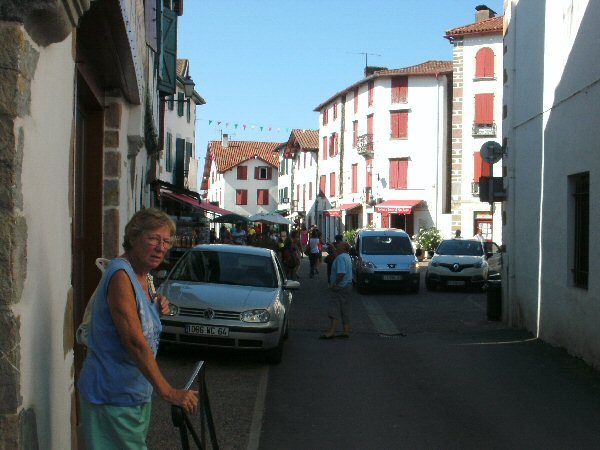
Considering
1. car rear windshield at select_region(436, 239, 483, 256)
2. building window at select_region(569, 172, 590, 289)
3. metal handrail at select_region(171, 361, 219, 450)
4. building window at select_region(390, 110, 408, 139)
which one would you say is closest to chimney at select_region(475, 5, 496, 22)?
building window at select_region(390, 110, 408, 139)

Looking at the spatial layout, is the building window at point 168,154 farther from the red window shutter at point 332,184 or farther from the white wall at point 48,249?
the white wall at point 48,249

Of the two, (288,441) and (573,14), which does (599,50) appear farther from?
(288,441)

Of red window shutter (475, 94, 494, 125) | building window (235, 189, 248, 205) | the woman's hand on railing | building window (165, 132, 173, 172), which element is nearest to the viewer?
the woman's hand on railing

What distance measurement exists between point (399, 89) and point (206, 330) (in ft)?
146

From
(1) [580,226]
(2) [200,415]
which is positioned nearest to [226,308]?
(1) [580,226]

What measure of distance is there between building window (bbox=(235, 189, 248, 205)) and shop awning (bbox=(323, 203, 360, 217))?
811 inches

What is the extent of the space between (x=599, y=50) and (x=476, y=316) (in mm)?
8629

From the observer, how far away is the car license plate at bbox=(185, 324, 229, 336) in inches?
415

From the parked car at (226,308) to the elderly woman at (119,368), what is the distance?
707 cm

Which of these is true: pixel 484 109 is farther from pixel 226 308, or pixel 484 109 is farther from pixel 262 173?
pixel 262 173

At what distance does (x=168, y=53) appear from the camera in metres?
18.7

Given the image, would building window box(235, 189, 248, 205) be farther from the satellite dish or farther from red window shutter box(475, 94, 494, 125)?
the satellite dish

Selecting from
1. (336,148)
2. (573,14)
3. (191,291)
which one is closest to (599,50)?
(573,14)

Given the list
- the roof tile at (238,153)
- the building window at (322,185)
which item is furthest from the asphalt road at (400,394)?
the roof tile at (238,153)
